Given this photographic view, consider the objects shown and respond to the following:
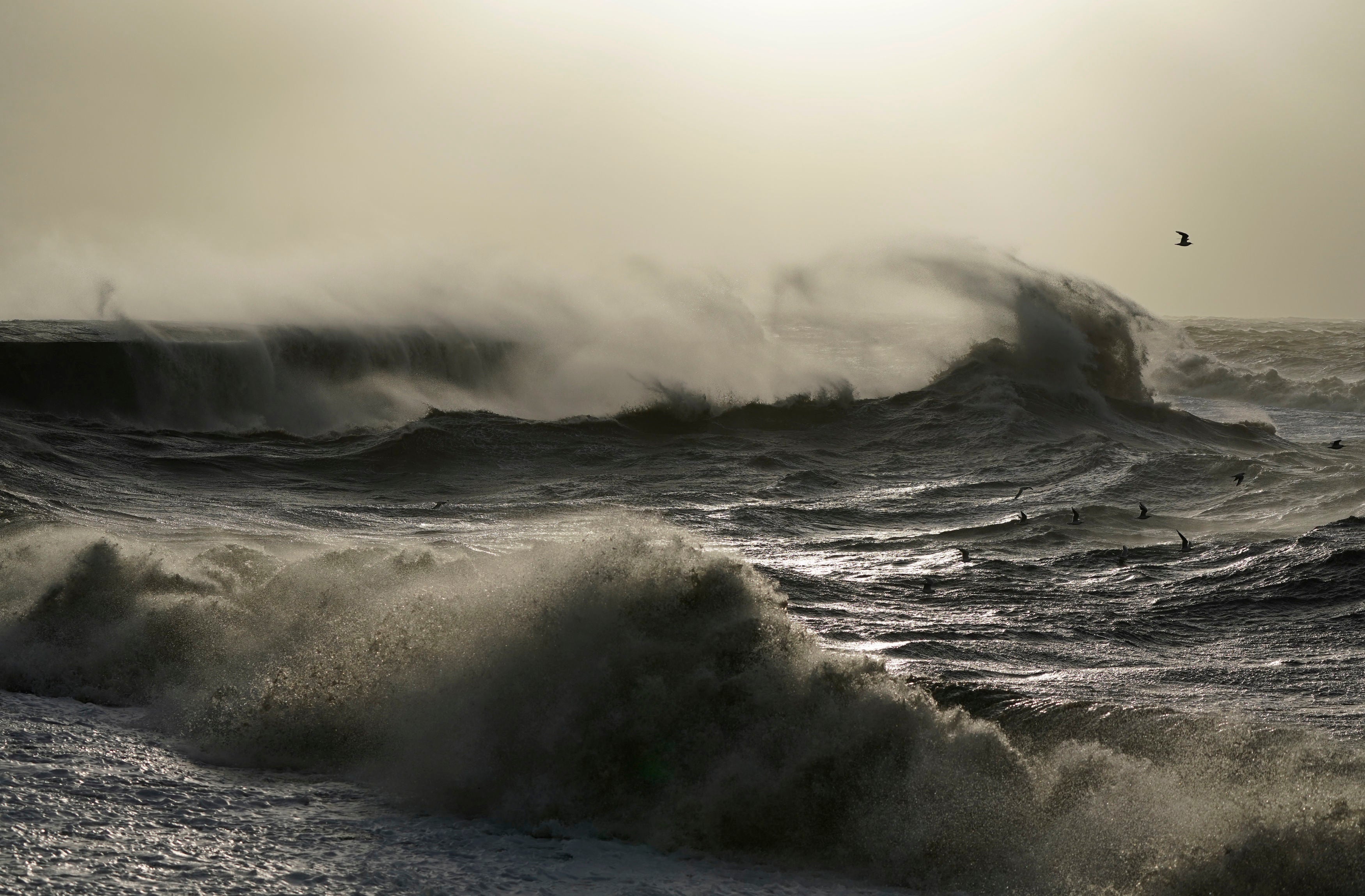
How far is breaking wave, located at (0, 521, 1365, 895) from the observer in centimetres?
416

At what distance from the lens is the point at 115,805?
4336mm

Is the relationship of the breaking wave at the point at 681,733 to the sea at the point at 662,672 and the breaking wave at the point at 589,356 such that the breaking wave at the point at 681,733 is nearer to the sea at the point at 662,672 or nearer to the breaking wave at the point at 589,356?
the sea at the point at 662,672

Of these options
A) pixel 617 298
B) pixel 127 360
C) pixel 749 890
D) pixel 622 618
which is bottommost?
pixel 749 890

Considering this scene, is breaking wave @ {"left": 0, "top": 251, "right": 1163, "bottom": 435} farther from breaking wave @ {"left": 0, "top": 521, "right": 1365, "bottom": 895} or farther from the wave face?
breaking wave @ {"left": 0, "top": 521, "right": 1365, "bottom": 895}

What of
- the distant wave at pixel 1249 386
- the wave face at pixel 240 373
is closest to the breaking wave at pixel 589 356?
the wave face at pixel 240 373

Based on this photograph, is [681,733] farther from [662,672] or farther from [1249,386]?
[1249,386]

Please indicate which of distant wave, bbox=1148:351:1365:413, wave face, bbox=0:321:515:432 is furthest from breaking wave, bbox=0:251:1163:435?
distant wave, bbox=1148:351:1365:413

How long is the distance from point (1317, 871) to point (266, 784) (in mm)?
4021

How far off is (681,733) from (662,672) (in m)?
0.35

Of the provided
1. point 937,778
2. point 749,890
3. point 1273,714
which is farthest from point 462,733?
point 1273,714

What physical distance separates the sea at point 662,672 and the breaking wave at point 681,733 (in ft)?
0.06

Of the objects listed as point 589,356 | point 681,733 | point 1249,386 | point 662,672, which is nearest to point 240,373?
point 589,356

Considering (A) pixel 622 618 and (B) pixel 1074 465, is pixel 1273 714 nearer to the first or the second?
(A) pixel 622 618

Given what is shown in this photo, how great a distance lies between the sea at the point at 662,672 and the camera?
163 inches
